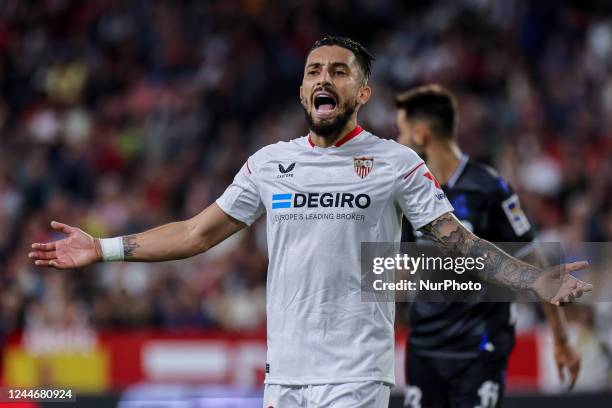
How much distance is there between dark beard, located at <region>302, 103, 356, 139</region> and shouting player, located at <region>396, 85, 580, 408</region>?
1.70 m

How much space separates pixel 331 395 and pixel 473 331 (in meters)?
2.05

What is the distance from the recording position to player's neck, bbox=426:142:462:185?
7.13 m

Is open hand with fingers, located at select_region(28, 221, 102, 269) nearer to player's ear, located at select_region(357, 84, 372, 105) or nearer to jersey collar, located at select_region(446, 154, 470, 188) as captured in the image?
player's ear, located at select_region(357, 84, 372, 105)

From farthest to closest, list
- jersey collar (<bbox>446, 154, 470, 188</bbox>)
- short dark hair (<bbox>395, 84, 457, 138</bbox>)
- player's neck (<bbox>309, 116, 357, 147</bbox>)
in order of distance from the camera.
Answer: short dark hair (<bbox>395, 84, 457, 138</bbox>)
jersey collar (<bbox>446, 154, 470, 188</bbox>)
player's neck (<bbox>309, 116, 357, 147</bbox>)

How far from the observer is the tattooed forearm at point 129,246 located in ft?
18.1

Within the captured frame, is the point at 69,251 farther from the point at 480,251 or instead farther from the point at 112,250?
the point at 480,251

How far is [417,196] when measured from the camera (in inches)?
206

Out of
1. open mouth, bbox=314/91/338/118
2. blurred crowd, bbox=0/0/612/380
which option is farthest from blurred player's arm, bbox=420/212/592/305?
blurred crowd, bbox=0/0/612/380

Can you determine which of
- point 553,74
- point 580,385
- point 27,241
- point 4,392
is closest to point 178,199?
point 27,241

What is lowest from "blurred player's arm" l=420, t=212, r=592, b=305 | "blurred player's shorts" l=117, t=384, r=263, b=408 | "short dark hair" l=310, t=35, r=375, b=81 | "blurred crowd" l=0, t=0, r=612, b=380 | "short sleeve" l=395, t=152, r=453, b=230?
"blurred player's shorts" l=117, t=384, r=263, b=408

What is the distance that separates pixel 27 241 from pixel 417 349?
8.71 m

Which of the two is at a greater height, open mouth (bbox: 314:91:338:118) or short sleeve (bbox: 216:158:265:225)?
open mouth (bbox: 314:91:338:118)

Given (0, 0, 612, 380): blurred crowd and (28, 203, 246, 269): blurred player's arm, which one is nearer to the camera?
(28, 203, 246, 269): blurred player's arm

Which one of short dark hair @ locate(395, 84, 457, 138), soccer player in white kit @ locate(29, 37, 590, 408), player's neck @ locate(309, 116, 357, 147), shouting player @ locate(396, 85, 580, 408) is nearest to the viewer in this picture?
soccer player in white kit @ locate(29, 37, 590, 408)
